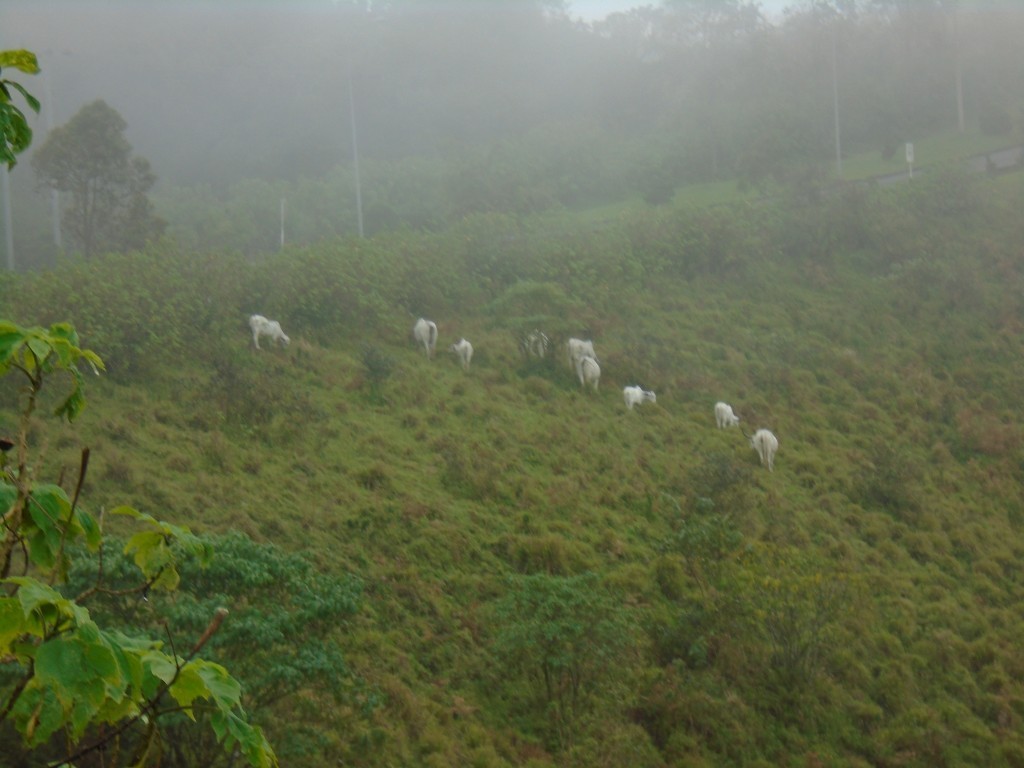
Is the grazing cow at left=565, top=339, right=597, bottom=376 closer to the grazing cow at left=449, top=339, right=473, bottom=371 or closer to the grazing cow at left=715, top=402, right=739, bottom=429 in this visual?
the grazing cow at left=449, top=339, right=473, bottom=371

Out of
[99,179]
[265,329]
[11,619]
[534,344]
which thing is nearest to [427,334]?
[534,344]

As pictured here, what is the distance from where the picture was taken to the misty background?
40.9 meters

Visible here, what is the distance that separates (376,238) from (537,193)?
47.6 ft

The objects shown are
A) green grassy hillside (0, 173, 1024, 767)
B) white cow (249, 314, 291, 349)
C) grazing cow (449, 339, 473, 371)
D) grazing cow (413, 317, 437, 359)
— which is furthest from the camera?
grazing cow (413, 317, 437, 359)

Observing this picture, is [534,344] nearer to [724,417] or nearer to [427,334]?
[427,334]

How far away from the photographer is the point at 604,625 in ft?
34.6

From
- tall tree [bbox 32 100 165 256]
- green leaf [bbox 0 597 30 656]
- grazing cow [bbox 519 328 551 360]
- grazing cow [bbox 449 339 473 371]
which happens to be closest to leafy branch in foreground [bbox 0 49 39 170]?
green leaf [bbox 0 597 30 656]

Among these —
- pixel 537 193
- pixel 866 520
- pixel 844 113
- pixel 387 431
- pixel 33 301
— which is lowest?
pixel 866 520

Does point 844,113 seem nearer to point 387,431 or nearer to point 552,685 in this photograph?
point 387,431

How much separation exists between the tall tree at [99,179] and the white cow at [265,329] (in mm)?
8955

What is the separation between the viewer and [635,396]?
19.4 meters

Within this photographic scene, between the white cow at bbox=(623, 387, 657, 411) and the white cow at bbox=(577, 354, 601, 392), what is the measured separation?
641 mm

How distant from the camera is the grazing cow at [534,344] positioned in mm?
21188

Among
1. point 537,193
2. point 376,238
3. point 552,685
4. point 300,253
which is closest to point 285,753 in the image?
point 552,685
